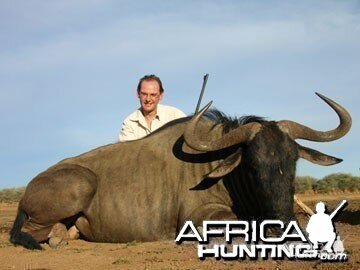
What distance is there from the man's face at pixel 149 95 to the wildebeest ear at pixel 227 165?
120 inches

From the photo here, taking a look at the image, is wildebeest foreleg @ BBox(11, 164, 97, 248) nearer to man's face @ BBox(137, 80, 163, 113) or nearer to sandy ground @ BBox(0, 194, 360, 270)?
sandy ground @ BBox(0, 194, 360, 270)

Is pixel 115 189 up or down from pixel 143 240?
up

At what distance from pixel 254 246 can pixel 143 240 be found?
2.50 m

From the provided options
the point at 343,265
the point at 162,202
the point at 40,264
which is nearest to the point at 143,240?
the point at 162,202

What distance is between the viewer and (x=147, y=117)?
11.0 meters

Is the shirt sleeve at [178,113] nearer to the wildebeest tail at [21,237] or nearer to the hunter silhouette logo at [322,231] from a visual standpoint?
the wildebeest tail at [21,237]

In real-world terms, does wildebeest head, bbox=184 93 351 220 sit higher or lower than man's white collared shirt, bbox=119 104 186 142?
lower

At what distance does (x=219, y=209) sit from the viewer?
8.22m

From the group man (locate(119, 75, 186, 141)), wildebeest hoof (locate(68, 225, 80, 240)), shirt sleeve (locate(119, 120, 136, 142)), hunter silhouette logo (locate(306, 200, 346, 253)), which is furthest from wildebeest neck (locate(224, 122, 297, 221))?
shirt sleeve (locate(119, 120, 136, 142))

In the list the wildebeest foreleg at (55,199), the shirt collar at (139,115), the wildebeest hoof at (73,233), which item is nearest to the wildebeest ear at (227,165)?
the wildebeest foreleg at (55,199)

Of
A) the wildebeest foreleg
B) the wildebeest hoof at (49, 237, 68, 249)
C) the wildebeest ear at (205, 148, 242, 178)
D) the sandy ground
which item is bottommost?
the sandy ground

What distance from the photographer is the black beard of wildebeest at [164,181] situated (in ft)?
26.1

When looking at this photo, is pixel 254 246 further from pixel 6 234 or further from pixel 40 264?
pixel 6 234

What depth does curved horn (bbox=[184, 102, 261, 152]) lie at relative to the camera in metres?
7.88
